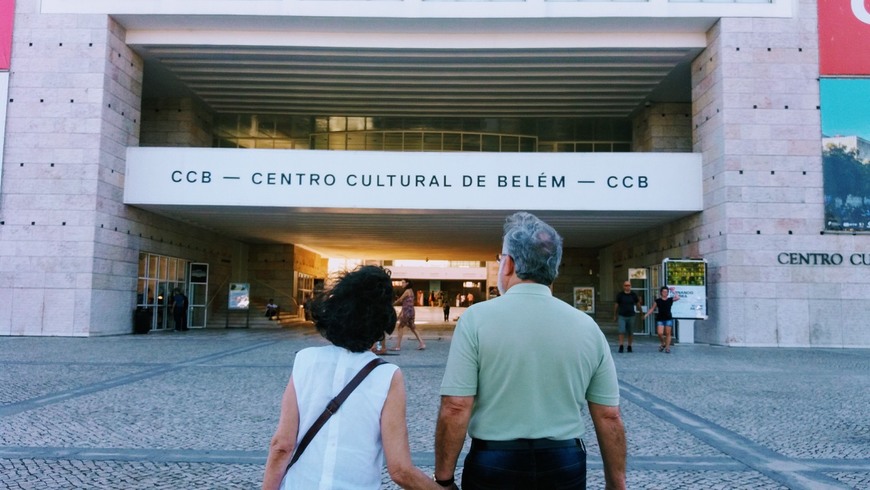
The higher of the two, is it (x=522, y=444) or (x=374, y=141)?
(x=374, y=141)

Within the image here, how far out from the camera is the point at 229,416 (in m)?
6.05

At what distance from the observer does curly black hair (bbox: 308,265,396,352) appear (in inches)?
78.1

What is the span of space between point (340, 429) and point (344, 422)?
2 cm

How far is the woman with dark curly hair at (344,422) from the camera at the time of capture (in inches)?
73.9

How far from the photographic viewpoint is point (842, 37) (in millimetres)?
15656

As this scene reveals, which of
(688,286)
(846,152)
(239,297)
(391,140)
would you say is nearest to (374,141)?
(391,140)

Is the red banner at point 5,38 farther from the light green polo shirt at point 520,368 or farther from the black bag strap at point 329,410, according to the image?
the light green polo shirt at point 520,368

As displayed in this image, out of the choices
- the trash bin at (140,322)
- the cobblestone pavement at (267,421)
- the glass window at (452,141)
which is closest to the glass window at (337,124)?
the glass window at (452,141)

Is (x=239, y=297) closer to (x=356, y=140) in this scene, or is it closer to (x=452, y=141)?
(x=356, y=140)

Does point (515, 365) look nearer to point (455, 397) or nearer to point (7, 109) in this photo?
point (455, 397)

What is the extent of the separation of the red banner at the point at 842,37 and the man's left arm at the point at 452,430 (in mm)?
17375

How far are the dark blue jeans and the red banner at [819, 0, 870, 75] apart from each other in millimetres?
17258

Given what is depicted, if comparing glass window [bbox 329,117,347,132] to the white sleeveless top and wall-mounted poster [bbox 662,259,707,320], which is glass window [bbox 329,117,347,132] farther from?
the white sleeveless top

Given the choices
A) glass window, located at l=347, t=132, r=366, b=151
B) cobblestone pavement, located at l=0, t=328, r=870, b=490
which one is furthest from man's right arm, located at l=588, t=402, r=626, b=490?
glass window, located at l=347, t=132, r=366, b=151
